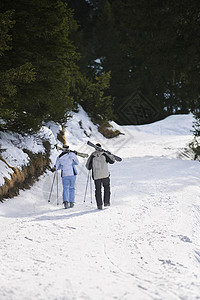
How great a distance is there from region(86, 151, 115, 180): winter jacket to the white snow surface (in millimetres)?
943

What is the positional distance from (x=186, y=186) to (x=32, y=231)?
20.8ft

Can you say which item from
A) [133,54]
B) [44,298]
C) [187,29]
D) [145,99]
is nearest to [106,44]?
[145,99]

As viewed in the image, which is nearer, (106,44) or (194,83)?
(194,83)

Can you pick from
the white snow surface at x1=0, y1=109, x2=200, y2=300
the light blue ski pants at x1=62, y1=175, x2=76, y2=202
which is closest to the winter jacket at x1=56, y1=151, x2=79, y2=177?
the light blue ski pants at x1=62, y1=175, x2=76, y2=202

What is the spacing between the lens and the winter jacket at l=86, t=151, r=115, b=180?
26.2ft

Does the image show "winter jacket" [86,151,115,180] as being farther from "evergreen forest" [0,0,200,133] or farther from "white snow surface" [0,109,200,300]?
"evergreen forest" [0,0,200,133]

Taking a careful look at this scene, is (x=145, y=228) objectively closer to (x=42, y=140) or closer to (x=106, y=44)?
(x=42, y=140)

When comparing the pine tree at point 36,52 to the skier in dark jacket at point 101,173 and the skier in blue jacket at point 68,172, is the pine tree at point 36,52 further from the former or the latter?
the skier in dark jacket at point 101,173

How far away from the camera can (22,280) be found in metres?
3.55

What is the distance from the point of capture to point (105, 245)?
4.80m

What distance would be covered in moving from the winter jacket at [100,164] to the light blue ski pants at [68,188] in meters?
0.73

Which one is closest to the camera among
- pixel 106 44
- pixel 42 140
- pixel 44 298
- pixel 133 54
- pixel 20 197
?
pixel 44 298

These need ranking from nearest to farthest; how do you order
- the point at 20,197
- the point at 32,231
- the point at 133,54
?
1. the point at 32,231
2. the point at 20,197
3. the point at 133,54

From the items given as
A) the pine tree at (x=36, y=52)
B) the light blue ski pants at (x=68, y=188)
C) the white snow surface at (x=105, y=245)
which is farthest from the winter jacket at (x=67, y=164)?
the pine tree at (x=36, y=52)
